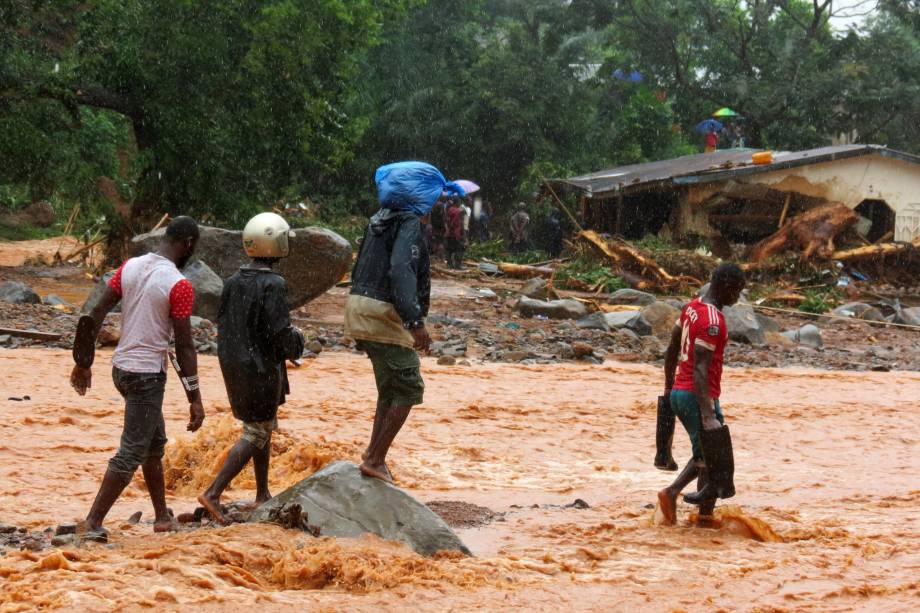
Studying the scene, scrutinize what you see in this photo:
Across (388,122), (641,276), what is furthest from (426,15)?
(641,276)

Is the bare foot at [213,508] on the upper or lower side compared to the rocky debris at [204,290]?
lower

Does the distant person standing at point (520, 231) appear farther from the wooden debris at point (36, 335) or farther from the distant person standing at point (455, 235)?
the wooden debris at point (36, 335)

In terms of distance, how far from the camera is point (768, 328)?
706 inches

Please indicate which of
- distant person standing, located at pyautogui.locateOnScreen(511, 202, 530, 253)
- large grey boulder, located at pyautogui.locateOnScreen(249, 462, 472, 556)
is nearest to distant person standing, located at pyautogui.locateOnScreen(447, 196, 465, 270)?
distant person standing, located at pyautogui.locateOnScreen(511, 202, 530, 253)

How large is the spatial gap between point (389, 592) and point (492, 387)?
746cm

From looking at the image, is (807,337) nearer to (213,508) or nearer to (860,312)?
(860,312)

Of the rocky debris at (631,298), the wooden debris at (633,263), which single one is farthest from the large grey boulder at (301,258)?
the wooden debris at (633,263)

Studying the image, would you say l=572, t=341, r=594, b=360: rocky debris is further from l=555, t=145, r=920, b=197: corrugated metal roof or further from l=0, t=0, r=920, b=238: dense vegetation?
l=555, t=145, r=920, b=197: corrugated metal roof

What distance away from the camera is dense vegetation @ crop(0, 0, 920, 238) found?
70.6ft

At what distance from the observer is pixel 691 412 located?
19.1 feet

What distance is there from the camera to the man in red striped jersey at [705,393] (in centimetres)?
568

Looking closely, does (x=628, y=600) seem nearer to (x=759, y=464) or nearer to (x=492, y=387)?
(x=759, y=464)

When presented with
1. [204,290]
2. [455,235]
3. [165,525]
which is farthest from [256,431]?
[455,235]

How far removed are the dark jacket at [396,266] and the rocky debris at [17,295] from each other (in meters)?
11.8
